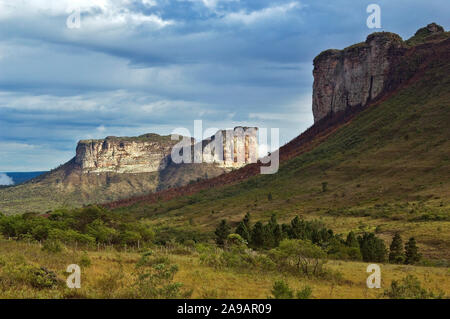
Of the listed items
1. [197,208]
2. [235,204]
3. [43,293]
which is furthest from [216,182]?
[43,293]

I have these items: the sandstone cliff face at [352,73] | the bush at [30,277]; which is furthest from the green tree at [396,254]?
the sandstone cliff face at [352,73]

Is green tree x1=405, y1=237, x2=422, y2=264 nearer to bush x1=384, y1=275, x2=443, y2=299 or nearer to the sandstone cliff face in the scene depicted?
bush x1=384, y1=275, x2=443, y2=299

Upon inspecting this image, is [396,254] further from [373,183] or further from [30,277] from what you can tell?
[373,183]

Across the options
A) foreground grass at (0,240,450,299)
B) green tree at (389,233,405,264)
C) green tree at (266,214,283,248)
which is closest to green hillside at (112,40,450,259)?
green tree at (389,233,405,264)

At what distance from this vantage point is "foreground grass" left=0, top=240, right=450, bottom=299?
1343cm

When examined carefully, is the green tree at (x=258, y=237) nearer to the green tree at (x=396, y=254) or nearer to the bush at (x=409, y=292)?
the green tree at (x=396, y=254)

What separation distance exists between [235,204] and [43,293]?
223 ft

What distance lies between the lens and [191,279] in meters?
17.0

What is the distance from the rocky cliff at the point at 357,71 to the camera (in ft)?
384

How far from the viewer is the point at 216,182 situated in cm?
11788

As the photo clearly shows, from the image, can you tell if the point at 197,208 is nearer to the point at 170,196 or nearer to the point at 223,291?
the point at 170,196

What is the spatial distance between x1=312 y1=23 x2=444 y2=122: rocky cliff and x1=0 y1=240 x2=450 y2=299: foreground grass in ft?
338

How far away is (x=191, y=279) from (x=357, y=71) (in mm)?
117240

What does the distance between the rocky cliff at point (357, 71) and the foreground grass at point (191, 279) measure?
10302 centimetres
